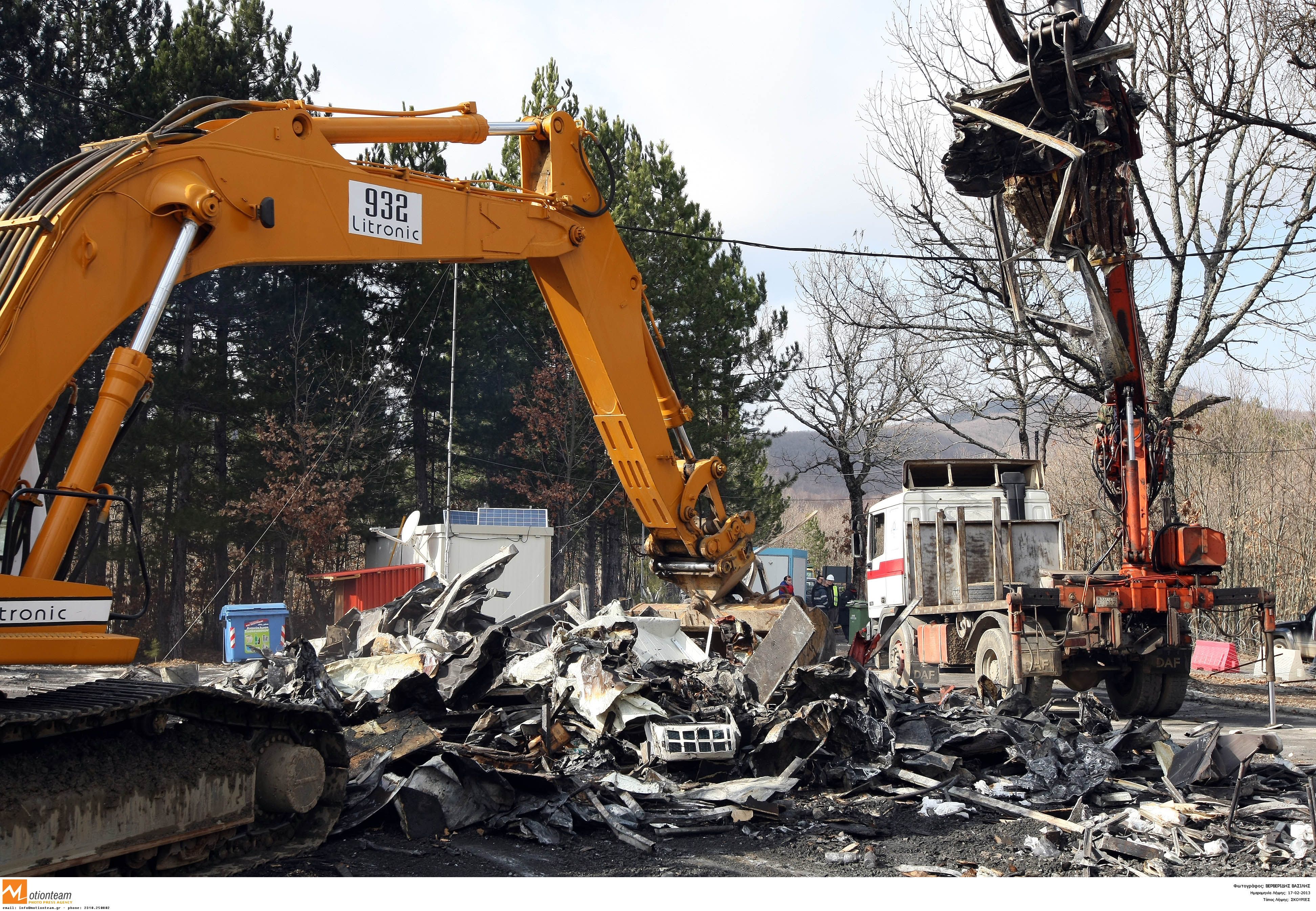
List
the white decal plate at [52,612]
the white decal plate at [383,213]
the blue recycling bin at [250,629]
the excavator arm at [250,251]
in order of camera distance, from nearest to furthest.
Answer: the white decal plate at [52,612]
the excavator arm at [250,251]
the white decal plate at [383,213]
the blue recycling bin at [250,629]

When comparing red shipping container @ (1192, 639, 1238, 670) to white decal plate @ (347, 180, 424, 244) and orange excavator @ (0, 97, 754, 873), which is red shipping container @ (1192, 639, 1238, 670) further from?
orange excavator @ (0, 97, 754, 873)

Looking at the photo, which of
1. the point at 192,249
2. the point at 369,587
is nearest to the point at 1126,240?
the point at 192,249

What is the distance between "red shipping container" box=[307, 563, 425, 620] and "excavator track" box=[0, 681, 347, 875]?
1496 centimetres

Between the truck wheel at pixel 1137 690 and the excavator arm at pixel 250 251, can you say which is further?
the truck wheel at pixel 1137 690

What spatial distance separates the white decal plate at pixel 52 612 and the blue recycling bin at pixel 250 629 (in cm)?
1256

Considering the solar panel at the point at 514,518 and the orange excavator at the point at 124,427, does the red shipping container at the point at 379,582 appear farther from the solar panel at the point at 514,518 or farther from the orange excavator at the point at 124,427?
the orange excavator at the point at 124,427

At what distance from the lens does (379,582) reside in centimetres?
2109

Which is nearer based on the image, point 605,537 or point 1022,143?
point 1022,143

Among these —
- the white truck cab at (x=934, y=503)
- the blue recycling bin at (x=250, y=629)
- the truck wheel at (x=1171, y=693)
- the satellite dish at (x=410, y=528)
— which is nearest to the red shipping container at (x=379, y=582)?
the satellite dish at (x=410, y=528)

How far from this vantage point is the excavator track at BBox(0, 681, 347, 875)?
4660 millimetres

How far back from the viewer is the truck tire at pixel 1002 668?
39.6ft

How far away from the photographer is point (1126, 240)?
39.1ft

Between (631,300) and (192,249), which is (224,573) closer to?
(631,300)

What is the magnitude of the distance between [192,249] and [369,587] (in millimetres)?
16132
